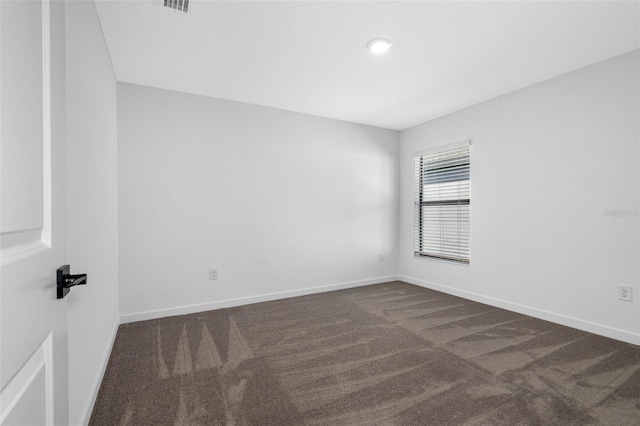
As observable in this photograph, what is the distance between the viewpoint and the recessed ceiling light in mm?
2329

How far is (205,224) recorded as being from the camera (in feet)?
11.1

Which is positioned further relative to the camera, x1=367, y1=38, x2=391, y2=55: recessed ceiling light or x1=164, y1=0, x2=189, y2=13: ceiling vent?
x1=367, y1=38, x2=391, y2=55: recessed ceiling light

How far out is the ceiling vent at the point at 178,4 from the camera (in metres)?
1.93

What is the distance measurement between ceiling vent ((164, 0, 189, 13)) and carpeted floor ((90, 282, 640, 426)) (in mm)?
2491

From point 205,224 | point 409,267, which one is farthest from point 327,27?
point 409,267

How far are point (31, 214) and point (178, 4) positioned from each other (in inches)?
75.2

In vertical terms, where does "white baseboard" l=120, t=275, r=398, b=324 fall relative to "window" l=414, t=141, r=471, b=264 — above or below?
below

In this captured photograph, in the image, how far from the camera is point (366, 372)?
210cm

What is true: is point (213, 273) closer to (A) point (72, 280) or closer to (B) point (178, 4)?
(B) point (178, 4)

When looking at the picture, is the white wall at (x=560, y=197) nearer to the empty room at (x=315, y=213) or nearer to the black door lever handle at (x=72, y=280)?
the empty room at (x=315, y=213)

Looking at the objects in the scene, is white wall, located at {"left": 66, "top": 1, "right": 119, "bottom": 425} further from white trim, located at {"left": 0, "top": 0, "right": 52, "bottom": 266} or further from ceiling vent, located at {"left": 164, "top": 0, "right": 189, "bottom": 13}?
white trim, located at {"left": 0, "top": 0, "right": 52, "bottom": 266}

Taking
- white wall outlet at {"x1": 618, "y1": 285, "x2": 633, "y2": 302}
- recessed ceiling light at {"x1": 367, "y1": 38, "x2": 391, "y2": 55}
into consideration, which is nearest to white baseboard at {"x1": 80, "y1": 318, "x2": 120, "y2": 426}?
recessed ceiling light at {"x1": 367, "y1": 38, "x2": 391, "y2": 55}

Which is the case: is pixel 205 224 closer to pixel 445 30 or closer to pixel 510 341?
pixel 445 30

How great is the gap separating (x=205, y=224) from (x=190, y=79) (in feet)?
5.00
